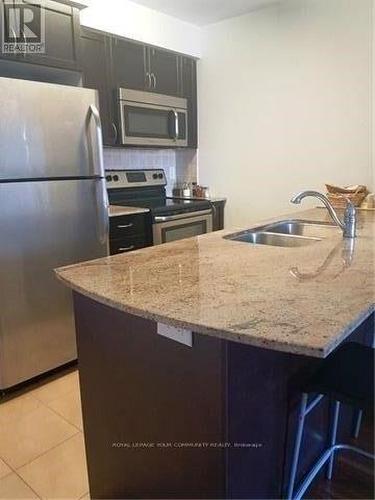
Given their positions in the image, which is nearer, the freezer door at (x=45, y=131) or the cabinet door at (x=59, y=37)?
the freezer door at (x=45, y=131)

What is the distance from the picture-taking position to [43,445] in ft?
5.92

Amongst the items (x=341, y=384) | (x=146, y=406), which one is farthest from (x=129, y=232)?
(x=341, y=384)

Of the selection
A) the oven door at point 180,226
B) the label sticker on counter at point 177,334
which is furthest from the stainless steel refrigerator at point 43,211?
the label sticker on counter at point 177,334

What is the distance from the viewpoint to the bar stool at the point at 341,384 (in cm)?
112

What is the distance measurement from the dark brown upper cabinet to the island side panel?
1645 millimetres

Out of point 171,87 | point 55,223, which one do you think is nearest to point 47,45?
point 55,223

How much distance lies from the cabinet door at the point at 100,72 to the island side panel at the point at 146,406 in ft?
6.55

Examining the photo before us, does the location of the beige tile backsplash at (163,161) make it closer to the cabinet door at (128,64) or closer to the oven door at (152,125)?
the oven door at (152,125)

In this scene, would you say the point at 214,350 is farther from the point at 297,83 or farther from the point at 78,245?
the point at 297,83

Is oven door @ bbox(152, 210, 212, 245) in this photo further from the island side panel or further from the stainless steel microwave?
the island side panel

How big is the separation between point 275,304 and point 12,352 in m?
1.72

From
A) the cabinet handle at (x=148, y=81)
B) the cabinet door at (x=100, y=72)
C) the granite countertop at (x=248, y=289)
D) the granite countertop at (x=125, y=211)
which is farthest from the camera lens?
the cabinet handle at (x=148, y=81)

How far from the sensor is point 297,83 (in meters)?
3.04
